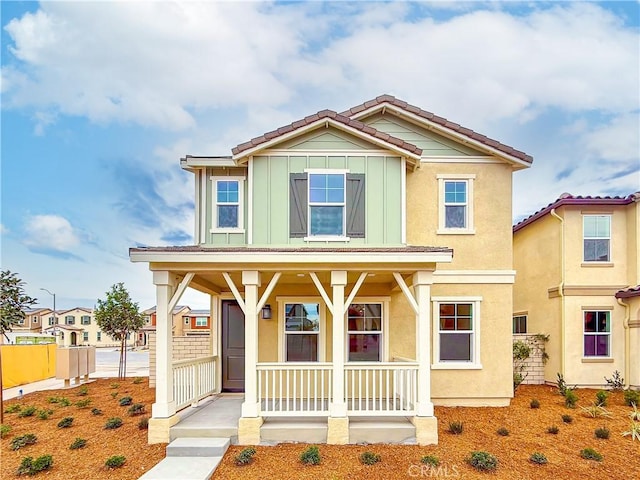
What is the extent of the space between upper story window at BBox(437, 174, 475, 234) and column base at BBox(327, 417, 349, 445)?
18.0 feet

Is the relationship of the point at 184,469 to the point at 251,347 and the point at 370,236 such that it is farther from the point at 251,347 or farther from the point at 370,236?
the point at 370,236

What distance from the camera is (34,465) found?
6.34 metres

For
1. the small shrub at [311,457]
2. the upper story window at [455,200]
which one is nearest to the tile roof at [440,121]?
the upper story window at [455,200]

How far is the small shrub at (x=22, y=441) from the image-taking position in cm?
746

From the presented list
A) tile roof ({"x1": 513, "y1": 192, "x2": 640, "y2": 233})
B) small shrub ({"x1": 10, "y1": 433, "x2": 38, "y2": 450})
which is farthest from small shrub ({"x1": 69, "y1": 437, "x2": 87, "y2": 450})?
tile roof ({"x1": 513, "y1": 192, "x2": 640, "y2": 233})

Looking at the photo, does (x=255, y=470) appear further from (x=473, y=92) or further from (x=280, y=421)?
(x=473, y=92)

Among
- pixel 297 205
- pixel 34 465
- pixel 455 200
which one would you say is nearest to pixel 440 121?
pixel 455 200

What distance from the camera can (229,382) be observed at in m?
10.7

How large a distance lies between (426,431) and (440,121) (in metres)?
7.28

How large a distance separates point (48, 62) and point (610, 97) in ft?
62.5

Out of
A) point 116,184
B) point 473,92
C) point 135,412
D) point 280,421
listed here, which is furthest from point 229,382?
point 473,92

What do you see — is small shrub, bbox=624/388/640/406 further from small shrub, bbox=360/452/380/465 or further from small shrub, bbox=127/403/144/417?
small shrub, bbox=127/403/144/417

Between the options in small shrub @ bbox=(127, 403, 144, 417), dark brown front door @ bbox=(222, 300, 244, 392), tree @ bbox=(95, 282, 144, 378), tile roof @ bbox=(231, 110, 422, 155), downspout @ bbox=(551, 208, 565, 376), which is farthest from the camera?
tree @ bbox=(95, 282, 144, 378)

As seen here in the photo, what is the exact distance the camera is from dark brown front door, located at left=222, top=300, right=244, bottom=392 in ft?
35.1
